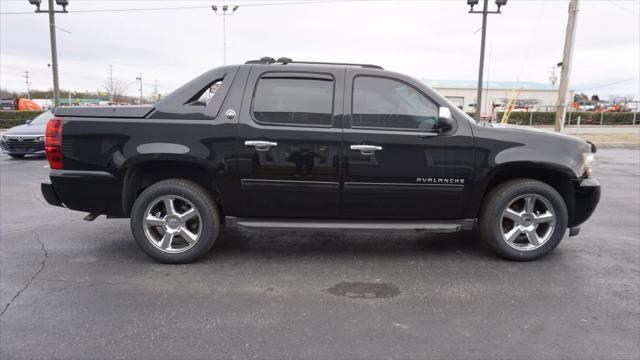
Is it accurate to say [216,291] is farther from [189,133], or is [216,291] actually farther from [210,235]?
[189,133]

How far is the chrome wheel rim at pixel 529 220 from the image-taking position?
14.2 ft

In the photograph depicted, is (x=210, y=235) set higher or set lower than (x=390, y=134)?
lower

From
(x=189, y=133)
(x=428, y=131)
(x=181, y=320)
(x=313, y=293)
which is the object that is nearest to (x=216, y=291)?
(x=181, y=320)

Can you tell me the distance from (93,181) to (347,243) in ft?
8.75

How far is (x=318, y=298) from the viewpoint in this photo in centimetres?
355

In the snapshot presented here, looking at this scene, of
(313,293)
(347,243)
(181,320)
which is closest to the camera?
(181,320)

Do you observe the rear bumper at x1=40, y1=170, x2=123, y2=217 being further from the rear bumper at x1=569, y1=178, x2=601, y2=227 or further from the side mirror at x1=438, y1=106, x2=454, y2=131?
the rear bumper at x1=569, y1=178, x2=601, y2=227

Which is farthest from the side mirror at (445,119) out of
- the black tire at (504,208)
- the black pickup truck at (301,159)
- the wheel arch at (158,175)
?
the wheel arch at (158,175)

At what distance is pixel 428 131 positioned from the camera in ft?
13.7

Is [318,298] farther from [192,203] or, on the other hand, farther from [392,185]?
[192,203]

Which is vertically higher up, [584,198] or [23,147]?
[584,198]

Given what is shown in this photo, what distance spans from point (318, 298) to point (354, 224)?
93 centimetres

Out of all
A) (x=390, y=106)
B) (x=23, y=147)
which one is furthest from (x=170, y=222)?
(x=23, y=147)

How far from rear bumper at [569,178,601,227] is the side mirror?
4.73 ft
